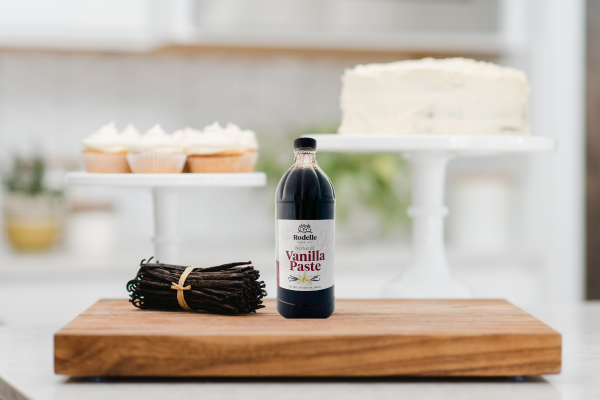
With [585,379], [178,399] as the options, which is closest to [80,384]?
Answer: [178,399]

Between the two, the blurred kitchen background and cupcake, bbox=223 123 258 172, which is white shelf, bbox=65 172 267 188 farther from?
the blurred kitchen background

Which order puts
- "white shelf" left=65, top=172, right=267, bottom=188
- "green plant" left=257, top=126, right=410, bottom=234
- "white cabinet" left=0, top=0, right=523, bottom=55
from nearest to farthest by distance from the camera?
1. "white shelf" left=65, top=172, right=267, bottom=188
2. "white cabinet" left=0, top=0, right=523, bottom=55
3. "green plant" left=257, top=126, right=410, bottom=234

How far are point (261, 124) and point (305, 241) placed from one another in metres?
1.70

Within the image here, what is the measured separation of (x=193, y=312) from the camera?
77cm

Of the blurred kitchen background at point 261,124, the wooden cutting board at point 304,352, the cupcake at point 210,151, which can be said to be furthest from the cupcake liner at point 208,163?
the blurred kitchen background at point 261,124

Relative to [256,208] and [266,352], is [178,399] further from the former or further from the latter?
[256,208]

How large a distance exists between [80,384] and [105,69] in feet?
6.03

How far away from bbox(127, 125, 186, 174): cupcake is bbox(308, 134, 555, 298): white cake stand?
0.24 m

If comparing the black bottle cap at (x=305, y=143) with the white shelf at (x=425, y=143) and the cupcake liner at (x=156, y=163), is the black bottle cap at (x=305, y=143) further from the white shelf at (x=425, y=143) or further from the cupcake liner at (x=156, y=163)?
the cupcake liner at (x=156, y=163)

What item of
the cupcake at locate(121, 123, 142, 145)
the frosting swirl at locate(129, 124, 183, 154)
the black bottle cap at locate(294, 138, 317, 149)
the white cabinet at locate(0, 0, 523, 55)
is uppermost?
the white cabinet at locate(0, 0, 523, 55)

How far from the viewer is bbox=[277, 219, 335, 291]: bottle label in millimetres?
711

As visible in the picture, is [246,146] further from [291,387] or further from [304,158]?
[291,387]

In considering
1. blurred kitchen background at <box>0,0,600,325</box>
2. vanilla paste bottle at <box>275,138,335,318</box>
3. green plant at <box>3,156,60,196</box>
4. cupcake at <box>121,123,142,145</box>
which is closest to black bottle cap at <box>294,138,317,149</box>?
vanilla paste bottle at <box>275,138,335,318</box>

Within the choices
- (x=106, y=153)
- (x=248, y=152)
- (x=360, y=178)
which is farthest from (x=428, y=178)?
(x=360, y=178)
